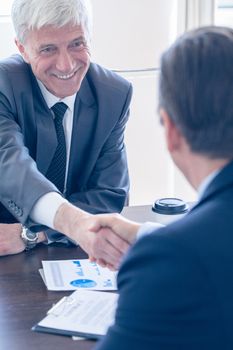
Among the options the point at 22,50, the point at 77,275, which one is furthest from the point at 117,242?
the point at 22,50

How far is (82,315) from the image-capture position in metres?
1.64

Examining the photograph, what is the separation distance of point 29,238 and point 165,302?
111 cm

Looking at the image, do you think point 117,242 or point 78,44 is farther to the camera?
point 78,44

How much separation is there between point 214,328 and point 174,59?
0.44 metres

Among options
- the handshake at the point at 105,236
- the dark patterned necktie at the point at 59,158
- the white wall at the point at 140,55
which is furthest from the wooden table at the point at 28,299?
the white wall at the point at 140,55

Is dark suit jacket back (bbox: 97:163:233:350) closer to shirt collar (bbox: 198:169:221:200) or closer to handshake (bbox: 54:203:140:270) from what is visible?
shirt collar (bbox: 198:169:221:200)

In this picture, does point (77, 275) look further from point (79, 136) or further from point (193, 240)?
point (193, 240)

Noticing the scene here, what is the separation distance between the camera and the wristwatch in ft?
6.95

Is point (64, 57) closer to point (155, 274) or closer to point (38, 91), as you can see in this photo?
point (38, 91)

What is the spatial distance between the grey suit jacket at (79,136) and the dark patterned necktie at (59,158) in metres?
0.03

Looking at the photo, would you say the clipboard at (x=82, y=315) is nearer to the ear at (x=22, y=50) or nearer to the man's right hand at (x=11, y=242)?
the man's right hand at (x=11, y=242)

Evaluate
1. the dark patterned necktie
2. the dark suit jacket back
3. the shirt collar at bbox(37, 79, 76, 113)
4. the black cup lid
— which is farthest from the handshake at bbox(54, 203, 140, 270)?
the dark suit jacket back

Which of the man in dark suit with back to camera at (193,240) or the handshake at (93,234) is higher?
the man in dark suit with back to camera at (193,240)

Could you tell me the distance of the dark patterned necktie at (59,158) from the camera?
2.52 meters
